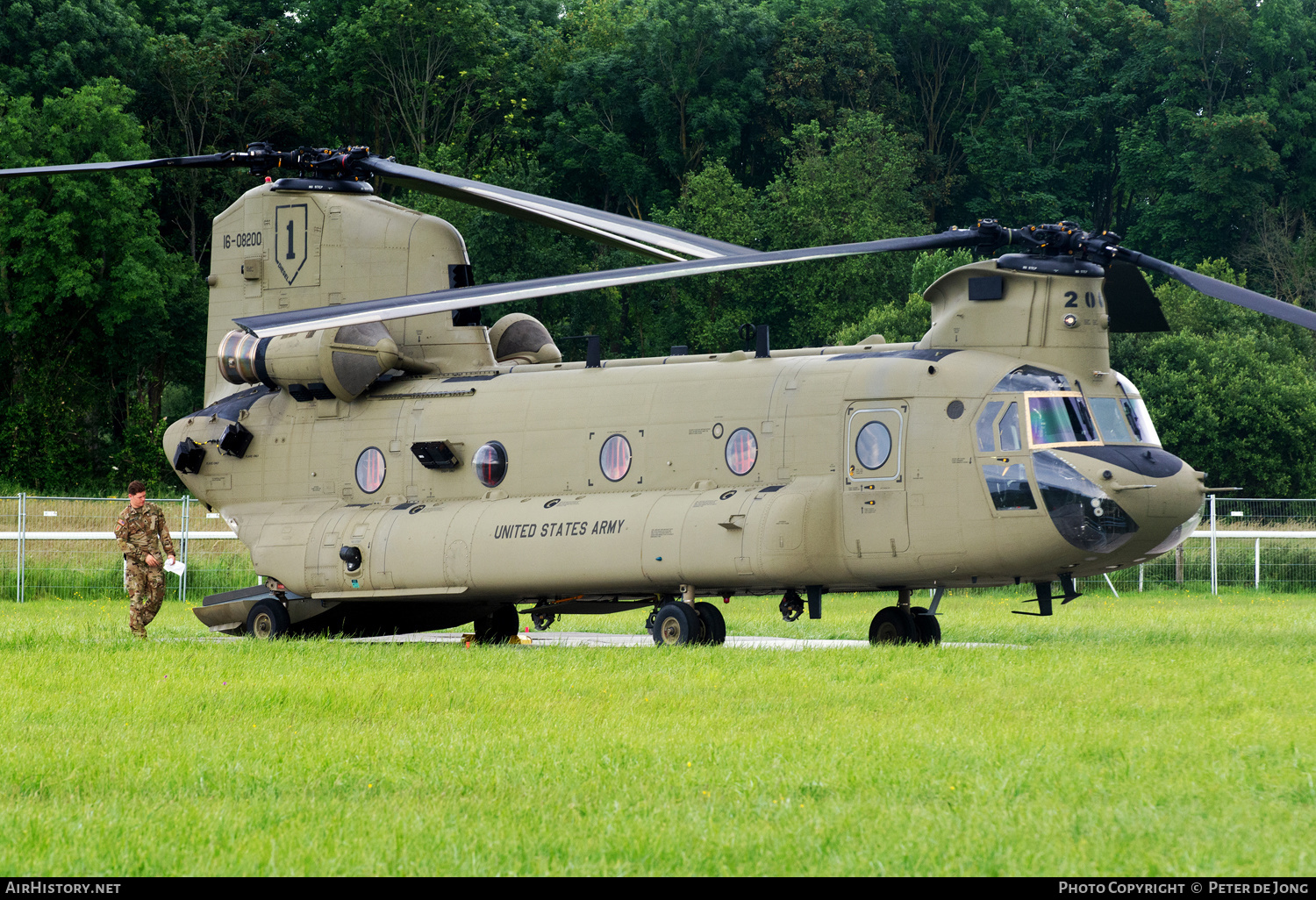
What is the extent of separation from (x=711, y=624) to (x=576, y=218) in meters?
Answer: 5.03

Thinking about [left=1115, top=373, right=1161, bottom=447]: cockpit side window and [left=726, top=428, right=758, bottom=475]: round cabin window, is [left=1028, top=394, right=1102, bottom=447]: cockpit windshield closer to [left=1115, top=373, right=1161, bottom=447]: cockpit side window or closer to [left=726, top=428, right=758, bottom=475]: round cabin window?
[left=1115, top=373, right=1161, bottom=447]: cockpit side window

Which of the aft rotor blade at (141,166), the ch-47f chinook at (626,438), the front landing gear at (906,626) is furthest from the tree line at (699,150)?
the aft rotor blade at (141,166)

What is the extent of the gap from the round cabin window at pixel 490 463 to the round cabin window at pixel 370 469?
4.87 feet

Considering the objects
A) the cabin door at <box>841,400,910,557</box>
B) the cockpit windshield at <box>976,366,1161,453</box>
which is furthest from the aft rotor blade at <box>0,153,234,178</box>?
the cockpit windshield at <box>976,366,1161,453</box>

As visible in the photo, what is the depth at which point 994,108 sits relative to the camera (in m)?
66.7

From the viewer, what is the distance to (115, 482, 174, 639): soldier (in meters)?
18.9

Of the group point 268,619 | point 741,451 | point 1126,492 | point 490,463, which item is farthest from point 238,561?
point 1126,492

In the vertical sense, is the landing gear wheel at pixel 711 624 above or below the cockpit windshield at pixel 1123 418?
below

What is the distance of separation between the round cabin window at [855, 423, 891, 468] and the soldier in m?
8.66

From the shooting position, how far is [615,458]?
1847 centimetres

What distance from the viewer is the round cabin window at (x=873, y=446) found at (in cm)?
1673

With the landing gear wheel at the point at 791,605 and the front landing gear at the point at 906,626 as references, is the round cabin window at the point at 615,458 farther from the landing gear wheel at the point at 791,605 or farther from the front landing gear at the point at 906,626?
the front landing gear at the point at 906,626

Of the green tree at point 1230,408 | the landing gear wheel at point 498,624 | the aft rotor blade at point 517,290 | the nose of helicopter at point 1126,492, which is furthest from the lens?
the green tree at point 1230,408

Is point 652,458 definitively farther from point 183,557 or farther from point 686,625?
point 183,557
